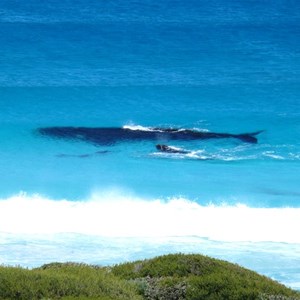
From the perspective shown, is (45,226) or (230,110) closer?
(45,226)

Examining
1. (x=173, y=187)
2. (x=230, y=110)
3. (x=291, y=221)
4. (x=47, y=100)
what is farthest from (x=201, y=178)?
(x=47, y=100)

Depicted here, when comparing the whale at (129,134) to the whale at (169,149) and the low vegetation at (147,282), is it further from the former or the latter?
the low vegetation at (147,282)

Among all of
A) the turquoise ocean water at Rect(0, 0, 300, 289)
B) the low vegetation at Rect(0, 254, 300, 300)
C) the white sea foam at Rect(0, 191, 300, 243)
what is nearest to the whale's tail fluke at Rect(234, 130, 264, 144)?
the turquoise ocean water at Rect(0, 0, 300, 289)

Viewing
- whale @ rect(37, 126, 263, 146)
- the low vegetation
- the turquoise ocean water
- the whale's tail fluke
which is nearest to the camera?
the low vegetation

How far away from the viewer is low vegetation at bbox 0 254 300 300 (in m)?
15.4

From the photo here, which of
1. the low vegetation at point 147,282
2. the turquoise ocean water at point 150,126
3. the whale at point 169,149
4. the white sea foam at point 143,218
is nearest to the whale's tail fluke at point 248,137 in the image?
the turquoise ocean water at point 150,126

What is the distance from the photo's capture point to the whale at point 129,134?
37688mm

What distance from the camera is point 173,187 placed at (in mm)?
34312

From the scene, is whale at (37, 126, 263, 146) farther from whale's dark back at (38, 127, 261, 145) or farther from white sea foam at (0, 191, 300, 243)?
white sea foam at (0, 191, 300, 243)

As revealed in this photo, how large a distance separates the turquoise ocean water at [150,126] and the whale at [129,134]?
0.38 m

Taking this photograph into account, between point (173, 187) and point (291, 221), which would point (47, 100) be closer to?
point (173, 187)

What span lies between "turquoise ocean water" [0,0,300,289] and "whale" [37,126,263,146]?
1.26 ft

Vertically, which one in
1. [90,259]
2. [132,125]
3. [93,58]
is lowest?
[90,259]

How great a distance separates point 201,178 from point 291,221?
13.5 ft
